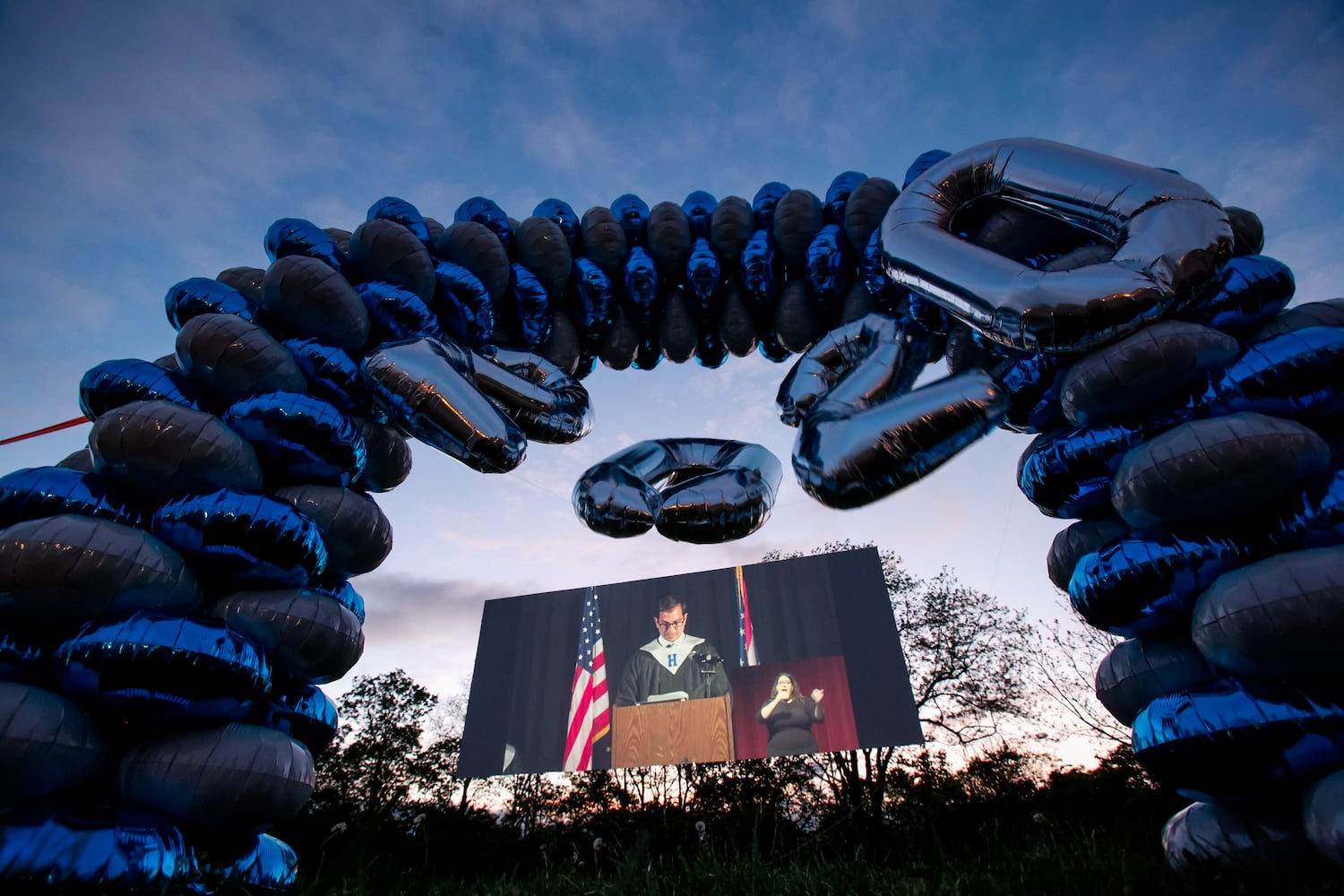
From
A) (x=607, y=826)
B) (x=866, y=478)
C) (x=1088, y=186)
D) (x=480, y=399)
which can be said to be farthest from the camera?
(x=607, y=826)

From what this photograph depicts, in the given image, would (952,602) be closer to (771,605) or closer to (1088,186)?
(771,605)

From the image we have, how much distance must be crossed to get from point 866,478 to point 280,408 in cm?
176

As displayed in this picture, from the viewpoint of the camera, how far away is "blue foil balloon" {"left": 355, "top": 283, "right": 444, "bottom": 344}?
8.11 feet

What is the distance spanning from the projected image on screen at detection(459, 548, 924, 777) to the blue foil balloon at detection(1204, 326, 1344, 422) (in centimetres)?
1008

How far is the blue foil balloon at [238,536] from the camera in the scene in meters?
1.92

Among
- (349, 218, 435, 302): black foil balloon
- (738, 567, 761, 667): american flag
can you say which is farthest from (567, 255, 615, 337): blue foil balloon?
(738, 567, 761, 667): american flag

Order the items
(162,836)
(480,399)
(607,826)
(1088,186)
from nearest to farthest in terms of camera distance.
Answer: (162,836) → (1088,186) → (480,399) → (607,826)

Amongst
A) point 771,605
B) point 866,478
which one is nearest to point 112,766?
point 866,478

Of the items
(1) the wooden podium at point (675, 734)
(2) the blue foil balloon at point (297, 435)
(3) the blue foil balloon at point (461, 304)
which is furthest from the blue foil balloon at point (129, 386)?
(1) the wooden podium at point (675, 734)

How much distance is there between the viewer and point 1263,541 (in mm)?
1814

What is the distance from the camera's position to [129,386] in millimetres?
2164

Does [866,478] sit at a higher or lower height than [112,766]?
higher

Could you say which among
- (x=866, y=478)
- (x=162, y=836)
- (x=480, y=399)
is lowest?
(x=162, y=836)

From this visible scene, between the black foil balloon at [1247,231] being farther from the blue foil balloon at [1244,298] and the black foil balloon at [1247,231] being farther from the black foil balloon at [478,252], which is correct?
the black foil balloon at [478,252]
